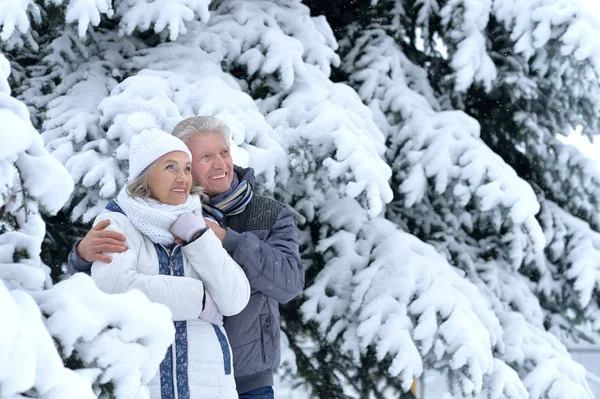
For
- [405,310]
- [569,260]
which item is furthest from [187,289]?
[569,260]

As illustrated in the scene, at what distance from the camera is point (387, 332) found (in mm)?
4418

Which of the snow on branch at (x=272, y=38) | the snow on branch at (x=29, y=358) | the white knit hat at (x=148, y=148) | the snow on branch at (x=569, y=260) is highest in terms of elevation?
the snow on branch at (x=29, y=358)

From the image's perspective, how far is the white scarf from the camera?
228 cm

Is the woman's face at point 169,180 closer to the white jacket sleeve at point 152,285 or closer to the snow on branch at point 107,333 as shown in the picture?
the white jacket sleeve at point 152,285

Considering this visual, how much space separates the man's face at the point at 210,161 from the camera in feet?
8.61

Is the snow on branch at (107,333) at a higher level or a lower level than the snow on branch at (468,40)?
higher

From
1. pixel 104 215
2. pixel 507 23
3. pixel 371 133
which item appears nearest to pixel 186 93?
pixel 371 133

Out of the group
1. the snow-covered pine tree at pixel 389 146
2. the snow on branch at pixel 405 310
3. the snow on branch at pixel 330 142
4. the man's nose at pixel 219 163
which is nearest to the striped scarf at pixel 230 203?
the man's nose at pixel 219 163

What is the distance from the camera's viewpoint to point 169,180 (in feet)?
7.68

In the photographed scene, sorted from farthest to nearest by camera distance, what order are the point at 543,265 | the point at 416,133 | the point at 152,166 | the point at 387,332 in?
1. the point at 543,265
2. the point at 416,133
3. the point at 387,332
4. the point at 152,166

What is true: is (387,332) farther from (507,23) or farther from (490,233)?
(507,23)

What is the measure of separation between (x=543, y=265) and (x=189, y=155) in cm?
409

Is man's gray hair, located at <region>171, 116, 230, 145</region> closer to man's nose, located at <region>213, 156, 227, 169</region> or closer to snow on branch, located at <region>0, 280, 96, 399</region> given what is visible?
man's nose, located at <region>213, 156, 227, 169</region>

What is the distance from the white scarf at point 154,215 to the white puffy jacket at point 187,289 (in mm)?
36
